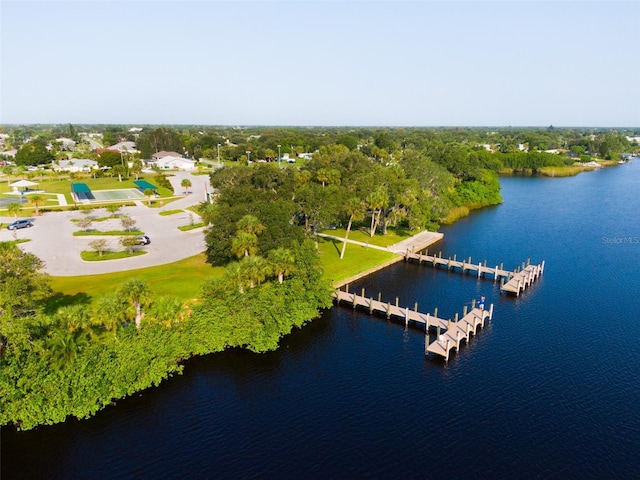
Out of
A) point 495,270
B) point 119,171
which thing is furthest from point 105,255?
point 119,171

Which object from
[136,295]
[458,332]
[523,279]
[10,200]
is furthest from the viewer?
[10,200]

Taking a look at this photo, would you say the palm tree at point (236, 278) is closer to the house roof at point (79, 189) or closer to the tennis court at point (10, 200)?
the house roof at point (79, 189)

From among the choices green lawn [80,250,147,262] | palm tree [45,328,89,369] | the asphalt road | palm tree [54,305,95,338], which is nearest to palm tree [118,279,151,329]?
palm tree [54,305,95,338]

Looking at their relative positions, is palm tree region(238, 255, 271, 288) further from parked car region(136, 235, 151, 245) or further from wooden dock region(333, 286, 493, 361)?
parked car region(136, 235, 151, 245)

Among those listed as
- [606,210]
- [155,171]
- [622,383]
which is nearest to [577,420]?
[622,383]

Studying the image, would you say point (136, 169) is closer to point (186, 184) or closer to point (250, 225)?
point (186, 184)

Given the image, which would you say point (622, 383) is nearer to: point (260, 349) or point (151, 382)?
point (260, 349)

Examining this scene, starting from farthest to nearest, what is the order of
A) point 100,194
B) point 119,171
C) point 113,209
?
point 119,171, point 100,194, point 113,209

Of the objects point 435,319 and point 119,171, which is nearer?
point 435,319
